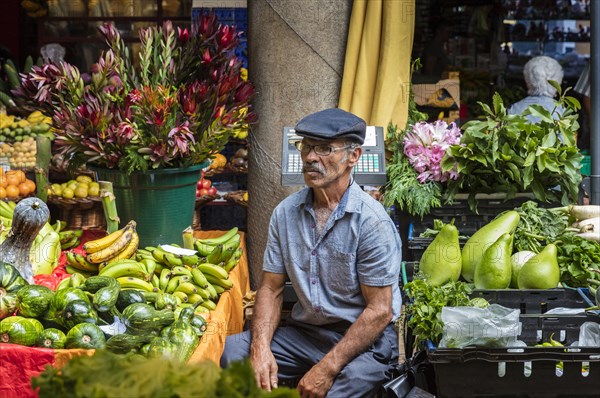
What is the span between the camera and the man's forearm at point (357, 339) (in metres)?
3.67

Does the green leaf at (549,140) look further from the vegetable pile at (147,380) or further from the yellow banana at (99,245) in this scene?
the vegetable pile at (147,380)

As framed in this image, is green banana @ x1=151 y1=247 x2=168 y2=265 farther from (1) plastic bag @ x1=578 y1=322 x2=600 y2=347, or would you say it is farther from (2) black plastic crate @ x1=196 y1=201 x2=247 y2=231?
(2) black plastic crate @ x1=196 y1=201 x2=247 y2=231

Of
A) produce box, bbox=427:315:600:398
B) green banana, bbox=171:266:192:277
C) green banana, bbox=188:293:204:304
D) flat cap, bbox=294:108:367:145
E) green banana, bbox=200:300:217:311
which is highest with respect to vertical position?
flat cap, bbox=294:108:367:145

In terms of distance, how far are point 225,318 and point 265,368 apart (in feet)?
2.50

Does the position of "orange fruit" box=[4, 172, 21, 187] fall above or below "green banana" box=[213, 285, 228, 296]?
above

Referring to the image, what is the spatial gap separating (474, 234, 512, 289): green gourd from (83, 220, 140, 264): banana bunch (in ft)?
6.06

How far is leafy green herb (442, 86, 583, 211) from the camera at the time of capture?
201 inches

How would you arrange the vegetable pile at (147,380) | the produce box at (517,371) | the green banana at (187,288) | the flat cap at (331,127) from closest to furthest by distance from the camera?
the vegetable pile at (147,380) < the produce box at (517,371) < the flat cap at (331,127) < the green banana at (187,288)

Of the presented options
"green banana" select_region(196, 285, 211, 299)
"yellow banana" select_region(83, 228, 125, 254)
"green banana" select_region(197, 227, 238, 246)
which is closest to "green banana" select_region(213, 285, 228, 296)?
"green banana" select_region(196, 285, 211, 299)

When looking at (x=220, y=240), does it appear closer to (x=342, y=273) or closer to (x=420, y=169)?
(x=420, y=169)

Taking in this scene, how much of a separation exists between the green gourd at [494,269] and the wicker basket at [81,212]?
299 cm

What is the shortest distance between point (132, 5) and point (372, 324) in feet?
20.6

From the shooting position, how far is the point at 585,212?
4715mm

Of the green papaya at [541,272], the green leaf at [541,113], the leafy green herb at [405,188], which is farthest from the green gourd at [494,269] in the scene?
the green leaf at [541,113]
